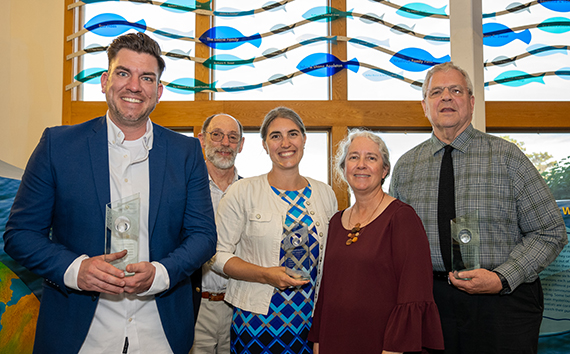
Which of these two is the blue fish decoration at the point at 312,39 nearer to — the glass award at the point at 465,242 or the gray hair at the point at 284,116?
the gray hair at the point at 284,116

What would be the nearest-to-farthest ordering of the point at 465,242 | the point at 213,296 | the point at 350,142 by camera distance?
1. the point at 465,242
2. the point at 350,142
3. the point at 213,296

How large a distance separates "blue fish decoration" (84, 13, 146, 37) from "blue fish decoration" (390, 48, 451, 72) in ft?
9.39

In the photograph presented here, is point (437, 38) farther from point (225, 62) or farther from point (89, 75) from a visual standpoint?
point (89, 75)

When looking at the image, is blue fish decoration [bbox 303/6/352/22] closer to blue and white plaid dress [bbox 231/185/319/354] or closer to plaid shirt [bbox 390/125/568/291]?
plaid shirt [bbox 390/125/568/291]

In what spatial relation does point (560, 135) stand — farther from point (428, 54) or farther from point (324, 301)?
point (324, 301)

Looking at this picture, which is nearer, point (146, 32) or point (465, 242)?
point (465, 242)

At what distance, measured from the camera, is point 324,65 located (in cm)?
458

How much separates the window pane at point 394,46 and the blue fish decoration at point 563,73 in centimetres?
120

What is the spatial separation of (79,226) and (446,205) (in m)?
1.66

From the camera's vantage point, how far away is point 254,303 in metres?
2.02

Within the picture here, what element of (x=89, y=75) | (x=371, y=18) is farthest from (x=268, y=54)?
(x=89, y=75)

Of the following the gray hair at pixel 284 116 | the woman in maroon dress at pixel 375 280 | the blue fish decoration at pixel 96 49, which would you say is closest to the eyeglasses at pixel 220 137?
the gray hair at pixel 284 116

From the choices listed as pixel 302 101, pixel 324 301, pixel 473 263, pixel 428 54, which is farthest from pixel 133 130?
pixel 428 54

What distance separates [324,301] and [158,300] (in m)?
0.76
